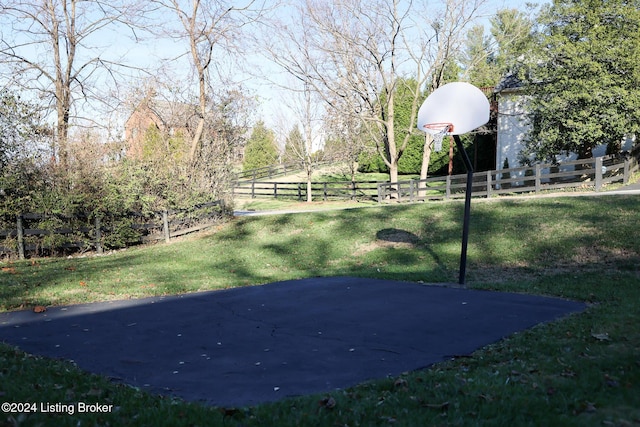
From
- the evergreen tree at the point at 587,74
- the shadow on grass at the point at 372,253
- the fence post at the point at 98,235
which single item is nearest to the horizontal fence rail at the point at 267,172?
the evergreen tree at the point at 587,74

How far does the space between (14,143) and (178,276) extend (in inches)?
308

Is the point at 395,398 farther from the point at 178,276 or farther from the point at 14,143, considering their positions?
the point at 14,143

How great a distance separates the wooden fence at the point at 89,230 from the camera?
15617 mm

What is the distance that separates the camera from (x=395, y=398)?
4.21 m

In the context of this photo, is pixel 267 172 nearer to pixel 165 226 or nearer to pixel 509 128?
pixel 509 128

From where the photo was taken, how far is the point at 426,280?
34.9 ft

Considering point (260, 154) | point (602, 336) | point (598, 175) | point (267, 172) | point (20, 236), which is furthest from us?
point (260, 154)

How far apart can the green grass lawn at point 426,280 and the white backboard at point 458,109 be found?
2.88m

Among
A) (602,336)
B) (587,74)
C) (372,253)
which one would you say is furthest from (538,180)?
(602,336)

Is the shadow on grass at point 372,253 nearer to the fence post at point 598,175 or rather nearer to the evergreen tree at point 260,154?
the fence post at point 598,175

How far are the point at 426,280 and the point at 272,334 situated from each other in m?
4.78

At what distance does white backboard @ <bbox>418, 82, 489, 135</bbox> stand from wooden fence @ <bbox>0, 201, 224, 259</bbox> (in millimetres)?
11057

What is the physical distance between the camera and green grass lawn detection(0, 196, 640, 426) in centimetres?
394

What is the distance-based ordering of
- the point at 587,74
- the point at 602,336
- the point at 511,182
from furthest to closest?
the point at 511,182, the point at 587,74, the point at 602,336
